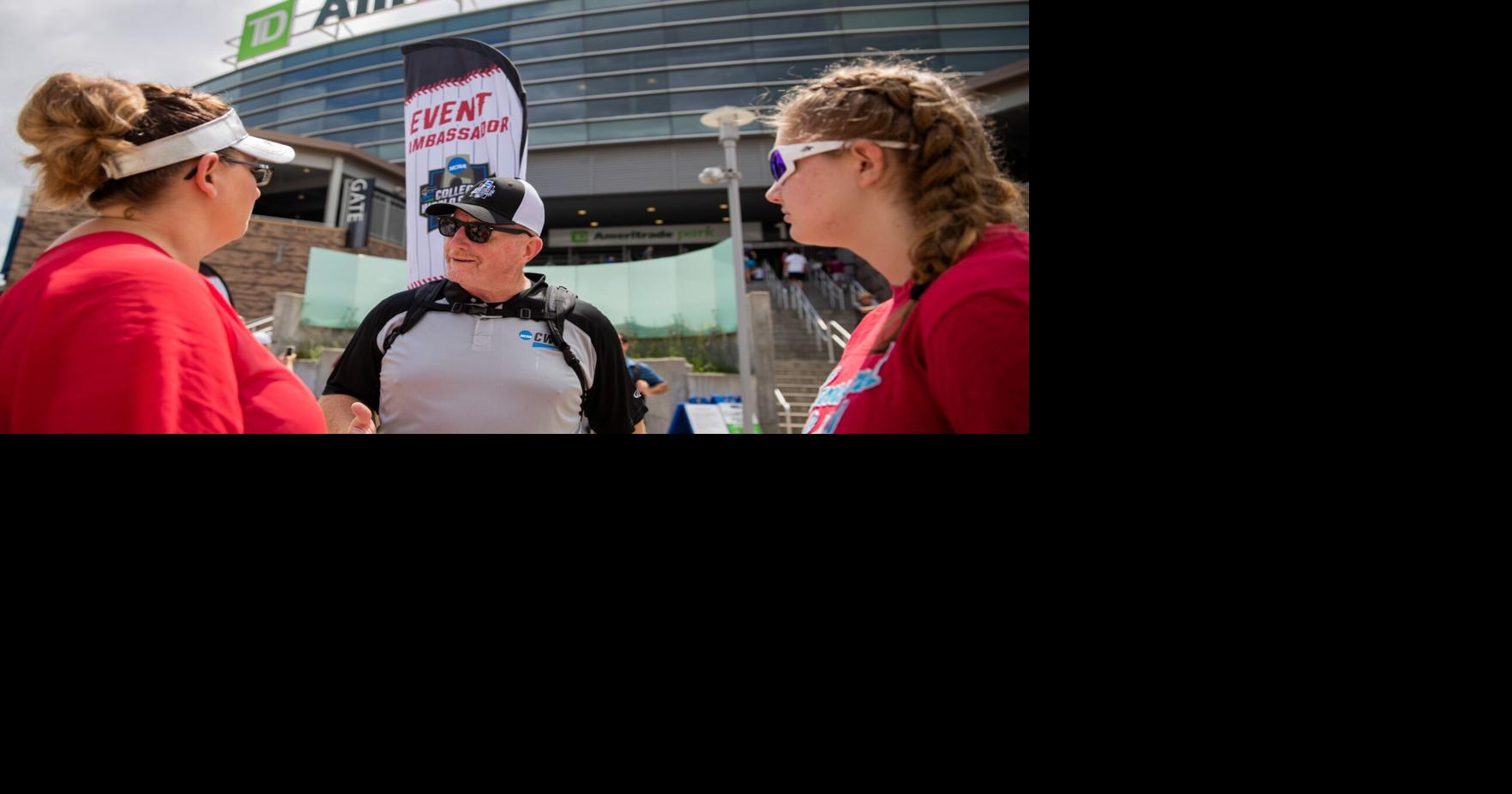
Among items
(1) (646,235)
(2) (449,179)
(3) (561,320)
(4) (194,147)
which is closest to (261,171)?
(4) (194,147)

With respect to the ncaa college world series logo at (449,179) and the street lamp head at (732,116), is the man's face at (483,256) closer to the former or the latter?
the ncaa college world series logo at (449,179)

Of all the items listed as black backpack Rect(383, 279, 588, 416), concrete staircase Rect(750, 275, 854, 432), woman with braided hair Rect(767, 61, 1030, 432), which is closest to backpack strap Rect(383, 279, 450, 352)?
black backpack Rect(383, 279, 588, 416)

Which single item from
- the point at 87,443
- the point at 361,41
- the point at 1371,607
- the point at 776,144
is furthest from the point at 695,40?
the point at 1371,607

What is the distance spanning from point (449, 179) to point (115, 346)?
27.5 inches

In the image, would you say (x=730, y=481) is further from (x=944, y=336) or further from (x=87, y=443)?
(x=87, y=443)

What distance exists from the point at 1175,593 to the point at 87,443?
2.22 meters

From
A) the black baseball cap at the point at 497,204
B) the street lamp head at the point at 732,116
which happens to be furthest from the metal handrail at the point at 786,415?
the black baseball cap at the point at 497,204

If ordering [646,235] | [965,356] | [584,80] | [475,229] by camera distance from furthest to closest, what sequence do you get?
[646,235]
[584,80]
[475,229]
[965,356]

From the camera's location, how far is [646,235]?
5.25 metres

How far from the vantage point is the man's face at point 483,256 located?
4.97 feet

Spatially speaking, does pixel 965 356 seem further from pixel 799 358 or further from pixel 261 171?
pixel 799 358

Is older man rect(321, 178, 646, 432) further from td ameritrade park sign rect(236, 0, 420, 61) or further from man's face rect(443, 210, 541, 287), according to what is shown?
td ameritrade park sign rect(236, 0, 420, 61)

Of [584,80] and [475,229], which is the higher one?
[584,80]

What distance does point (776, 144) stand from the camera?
56.2 inches
